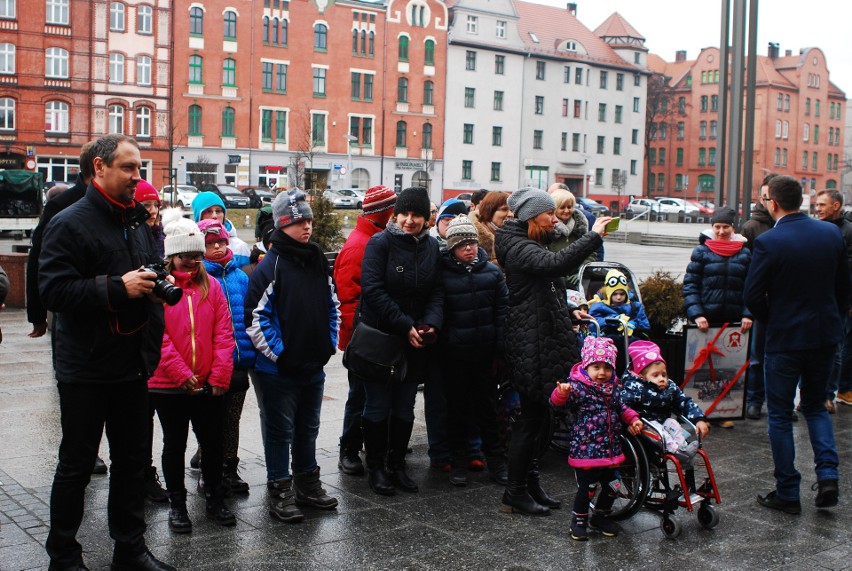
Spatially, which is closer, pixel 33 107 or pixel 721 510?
pixel 721 510

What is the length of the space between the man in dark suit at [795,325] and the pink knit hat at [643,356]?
2.85 ft

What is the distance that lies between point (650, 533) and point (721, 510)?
712mm

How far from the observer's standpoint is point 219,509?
5621 millimetres

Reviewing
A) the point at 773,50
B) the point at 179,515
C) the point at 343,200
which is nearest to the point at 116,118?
the point at 343,200

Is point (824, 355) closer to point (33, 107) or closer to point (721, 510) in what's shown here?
point (721, 510)

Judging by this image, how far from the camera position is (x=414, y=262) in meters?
6.30

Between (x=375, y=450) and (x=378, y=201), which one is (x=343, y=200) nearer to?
(x=378, y=201)

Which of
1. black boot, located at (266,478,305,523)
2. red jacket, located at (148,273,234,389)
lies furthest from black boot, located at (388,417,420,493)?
red jacket, located at (148,273,234,389)

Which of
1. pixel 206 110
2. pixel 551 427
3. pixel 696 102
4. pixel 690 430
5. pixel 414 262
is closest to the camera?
pixel 690 430

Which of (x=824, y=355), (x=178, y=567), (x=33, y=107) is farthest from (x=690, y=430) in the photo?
(x=33, y=107)

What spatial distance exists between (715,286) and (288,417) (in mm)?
4434

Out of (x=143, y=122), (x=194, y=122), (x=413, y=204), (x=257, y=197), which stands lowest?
(x=413, y=204)

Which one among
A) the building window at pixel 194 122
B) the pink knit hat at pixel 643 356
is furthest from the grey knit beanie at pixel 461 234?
the building window at pixel 194 122

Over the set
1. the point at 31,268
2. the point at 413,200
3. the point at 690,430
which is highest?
the point at 413,200
